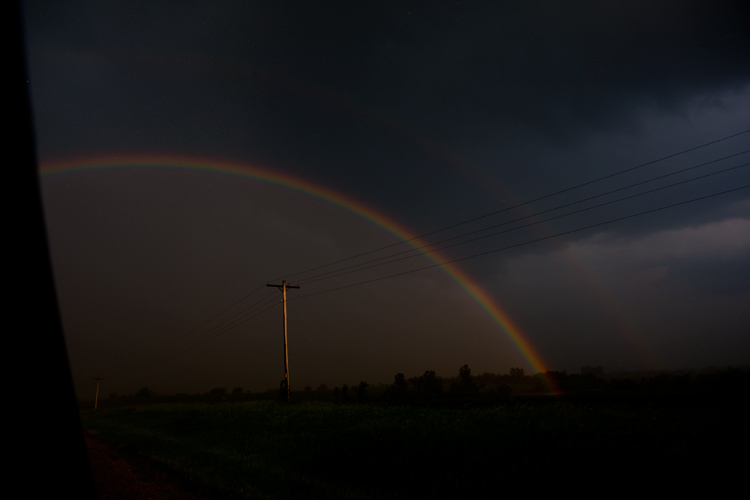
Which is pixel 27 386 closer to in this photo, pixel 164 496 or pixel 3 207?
pixel 3 207

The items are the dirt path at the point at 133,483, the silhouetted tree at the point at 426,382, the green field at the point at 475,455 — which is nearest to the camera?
the green field at the point at 475,455

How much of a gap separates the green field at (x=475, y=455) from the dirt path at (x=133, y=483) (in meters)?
0.49

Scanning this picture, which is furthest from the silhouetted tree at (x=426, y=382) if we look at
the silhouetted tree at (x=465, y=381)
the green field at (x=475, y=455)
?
the green field at (x=475, y=455)

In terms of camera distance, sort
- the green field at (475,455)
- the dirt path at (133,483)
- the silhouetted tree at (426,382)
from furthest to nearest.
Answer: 1. the silhouetted tree at (426,382)
2. the dirt path at (133,483)
3. the green field at (475,455)

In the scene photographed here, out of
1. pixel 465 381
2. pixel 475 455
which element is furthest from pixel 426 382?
pixel 475 455

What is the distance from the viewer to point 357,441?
615 inches

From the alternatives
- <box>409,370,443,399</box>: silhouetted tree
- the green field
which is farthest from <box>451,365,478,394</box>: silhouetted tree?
the green field

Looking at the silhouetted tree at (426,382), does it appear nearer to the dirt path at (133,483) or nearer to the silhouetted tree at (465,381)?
the silhouetted tree at (465,381)

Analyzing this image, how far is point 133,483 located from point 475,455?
28.5ft

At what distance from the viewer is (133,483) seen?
39.7 ft

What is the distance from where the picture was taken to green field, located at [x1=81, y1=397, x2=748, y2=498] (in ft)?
32.0

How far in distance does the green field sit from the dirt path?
49 cm

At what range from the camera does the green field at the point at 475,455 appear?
9742mm

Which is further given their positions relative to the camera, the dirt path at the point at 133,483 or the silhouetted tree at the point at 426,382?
the silhouetted tree at the point at 426,382
